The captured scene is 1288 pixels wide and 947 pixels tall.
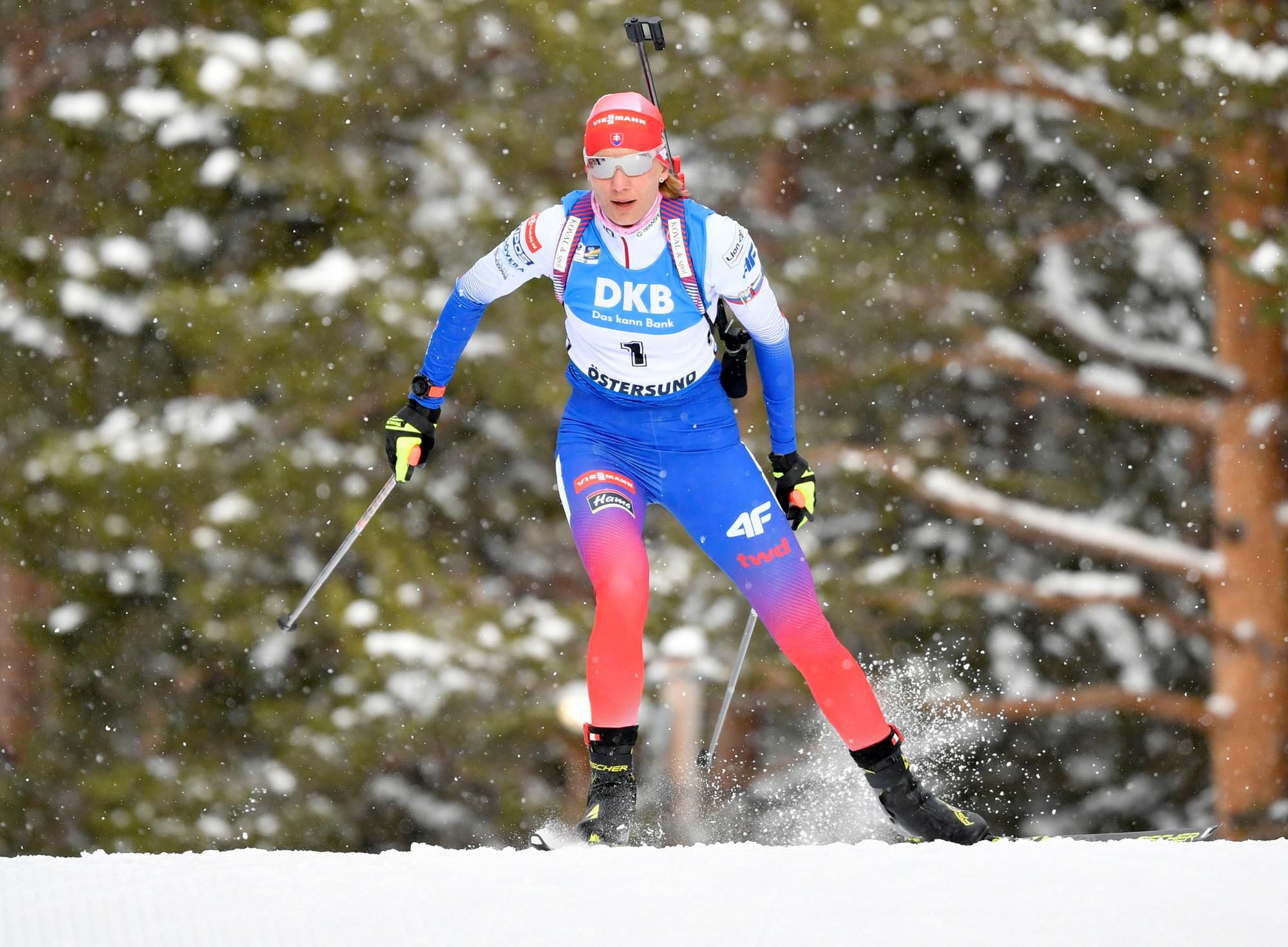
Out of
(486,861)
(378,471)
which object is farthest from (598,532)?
(378,471)

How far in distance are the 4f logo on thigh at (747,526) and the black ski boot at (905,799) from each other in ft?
2.34

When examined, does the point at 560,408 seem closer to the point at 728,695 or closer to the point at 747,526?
the point at 728,695

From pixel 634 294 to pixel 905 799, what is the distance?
5.54 ft

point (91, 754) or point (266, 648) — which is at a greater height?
point (266, 648)

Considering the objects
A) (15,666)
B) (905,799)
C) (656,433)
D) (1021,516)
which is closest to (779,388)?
(656,433)

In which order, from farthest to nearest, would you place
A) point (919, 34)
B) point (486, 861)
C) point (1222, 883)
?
1. point (919, 34)
2. point (486, 861)
3. point (1222, 883)

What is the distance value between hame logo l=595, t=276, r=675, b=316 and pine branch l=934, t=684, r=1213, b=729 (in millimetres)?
8222

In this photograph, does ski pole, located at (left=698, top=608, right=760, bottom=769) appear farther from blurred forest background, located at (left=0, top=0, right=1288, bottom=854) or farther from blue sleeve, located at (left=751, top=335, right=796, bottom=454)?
blurred forest background, located at (left=0, top=0, right=1288, bottom=854)

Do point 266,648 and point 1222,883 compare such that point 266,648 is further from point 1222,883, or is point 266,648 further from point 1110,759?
point 1222,883

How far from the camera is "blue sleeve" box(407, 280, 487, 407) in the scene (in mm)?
4391

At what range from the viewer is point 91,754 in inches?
577

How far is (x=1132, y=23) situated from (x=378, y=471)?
765 centimetres

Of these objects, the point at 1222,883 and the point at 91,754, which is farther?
the point at 91,754

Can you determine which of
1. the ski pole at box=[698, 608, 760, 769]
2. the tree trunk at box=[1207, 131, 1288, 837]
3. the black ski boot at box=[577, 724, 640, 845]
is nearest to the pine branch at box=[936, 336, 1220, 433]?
the tree trunk at box=[1207, 131, 1288, 837]
